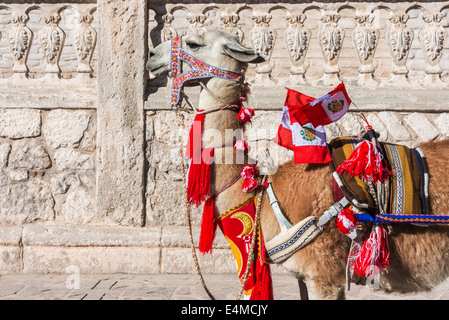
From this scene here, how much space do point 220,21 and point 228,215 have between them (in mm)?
3011

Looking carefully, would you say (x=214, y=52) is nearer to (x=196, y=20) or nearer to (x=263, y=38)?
(x=263, y=38)

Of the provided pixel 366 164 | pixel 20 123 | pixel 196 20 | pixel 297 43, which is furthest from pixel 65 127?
pixel 366 164

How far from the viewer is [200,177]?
2.62 metres

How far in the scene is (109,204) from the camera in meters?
4.85

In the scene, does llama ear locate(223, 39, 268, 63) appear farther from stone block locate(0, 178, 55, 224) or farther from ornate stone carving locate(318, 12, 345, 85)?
stone block locate(0, 178, 55, 224)

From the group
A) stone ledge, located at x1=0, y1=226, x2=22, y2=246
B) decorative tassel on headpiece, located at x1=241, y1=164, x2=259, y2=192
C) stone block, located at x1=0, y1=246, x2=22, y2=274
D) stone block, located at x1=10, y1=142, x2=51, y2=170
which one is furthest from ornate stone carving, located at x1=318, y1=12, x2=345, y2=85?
stone block, located at x1=0, y1=246, x2=22, y2=274

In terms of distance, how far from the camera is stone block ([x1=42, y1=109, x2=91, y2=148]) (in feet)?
16.2

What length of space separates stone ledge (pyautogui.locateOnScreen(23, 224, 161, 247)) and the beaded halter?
2365mm

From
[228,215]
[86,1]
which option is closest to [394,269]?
[228,215]

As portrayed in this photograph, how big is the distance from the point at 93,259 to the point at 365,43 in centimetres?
376

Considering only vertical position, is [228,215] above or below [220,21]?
below

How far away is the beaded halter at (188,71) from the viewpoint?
269cm

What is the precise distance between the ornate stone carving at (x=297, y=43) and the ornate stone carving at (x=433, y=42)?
127 centimetres
